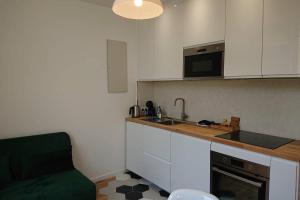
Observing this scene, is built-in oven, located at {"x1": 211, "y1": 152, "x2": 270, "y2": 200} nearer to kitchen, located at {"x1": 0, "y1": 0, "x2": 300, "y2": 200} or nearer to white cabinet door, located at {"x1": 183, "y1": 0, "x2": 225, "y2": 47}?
kitchen, located at {"x1": 0, "y1": 0, "x2": 300, "y2": 200}

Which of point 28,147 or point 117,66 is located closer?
point 28,147

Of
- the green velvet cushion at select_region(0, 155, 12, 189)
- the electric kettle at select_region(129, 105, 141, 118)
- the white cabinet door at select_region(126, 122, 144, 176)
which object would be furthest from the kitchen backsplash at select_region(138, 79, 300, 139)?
the green velvet cushion at select_region(0, 155, 12, 189)

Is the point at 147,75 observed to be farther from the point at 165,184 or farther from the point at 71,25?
the point at 165,184

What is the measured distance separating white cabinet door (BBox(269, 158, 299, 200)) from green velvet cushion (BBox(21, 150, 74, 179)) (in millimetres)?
2024

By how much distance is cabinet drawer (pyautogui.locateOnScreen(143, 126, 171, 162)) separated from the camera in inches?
98.4

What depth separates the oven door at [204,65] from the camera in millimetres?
2152

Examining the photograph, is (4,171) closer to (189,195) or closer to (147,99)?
(189,195)

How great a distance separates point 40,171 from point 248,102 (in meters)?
2.34

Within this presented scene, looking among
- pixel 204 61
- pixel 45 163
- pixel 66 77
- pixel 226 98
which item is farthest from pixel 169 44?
pixel 45 163

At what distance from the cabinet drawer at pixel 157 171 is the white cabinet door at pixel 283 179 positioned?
117 centimetres

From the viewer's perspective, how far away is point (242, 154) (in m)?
1.75

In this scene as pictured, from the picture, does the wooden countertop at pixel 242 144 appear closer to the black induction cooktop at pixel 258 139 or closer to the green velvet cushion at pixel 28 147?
the black induction cooktop at pixel 258 139

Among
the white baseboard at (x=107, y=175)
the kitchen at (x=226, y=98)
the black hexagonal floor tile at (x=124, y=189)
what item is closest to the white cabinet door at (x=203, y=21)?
the kitchen at (x=226, y=98)

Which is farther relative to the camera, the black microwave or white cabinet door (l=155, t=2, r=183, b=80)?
white cabinet door (l=155, t=2, r=183, b=80)
